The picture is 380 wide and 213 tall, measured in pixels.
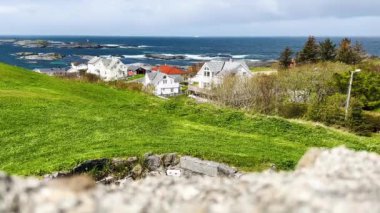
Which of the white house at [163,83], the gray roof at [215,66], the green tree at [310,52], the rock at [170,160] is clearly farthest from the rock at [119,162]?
the white house at [163,83]

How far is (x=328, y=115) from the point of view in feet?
123

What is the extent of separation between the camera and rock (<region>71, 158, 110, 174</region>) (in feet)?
45.3

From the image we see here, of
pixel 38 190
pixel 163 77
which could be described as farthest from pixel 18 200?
pixel 163 77

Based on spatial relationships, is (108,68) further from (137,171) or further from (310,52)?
(137,171)

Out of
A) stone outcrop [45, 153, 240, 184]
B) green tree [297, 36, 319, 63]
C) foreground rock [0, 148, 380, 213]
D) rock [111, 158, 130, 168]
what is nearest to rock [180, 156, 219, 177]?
stone outcrop [45, 153, 240, 184]

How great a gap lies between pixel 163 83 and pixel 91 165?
76.2 meters

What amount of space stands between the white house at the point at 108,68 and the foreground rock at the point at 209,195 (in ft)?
361

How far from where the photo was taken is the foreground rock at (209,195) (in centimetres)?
379

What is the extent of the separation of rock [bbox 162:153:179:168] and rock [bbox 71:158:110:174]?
1943mm

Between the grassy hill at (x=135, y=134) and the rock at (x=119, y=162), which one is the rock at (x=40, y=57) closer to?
the grassy hill at (x=135, y=134)

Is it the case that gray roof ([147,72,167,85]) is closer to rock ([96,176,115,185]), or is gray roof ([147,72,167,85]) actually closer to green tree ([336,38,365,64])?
green tree ([336,38,365,64])

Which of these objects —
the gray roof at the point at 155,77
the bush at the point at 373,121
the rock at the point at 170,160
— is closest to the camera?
the rock at the point at 170,160

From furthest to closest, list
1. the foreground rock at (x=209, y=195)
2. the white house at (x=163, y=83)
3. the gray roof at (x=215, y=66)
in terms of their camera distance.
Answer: the white house at (x=163, y=83) → the gray roof at (x=215, y=66) → the foreground rock at (x=209, y=195)

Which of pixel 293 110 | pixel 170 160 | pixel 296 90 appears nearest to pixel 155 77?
pixel 296 90
